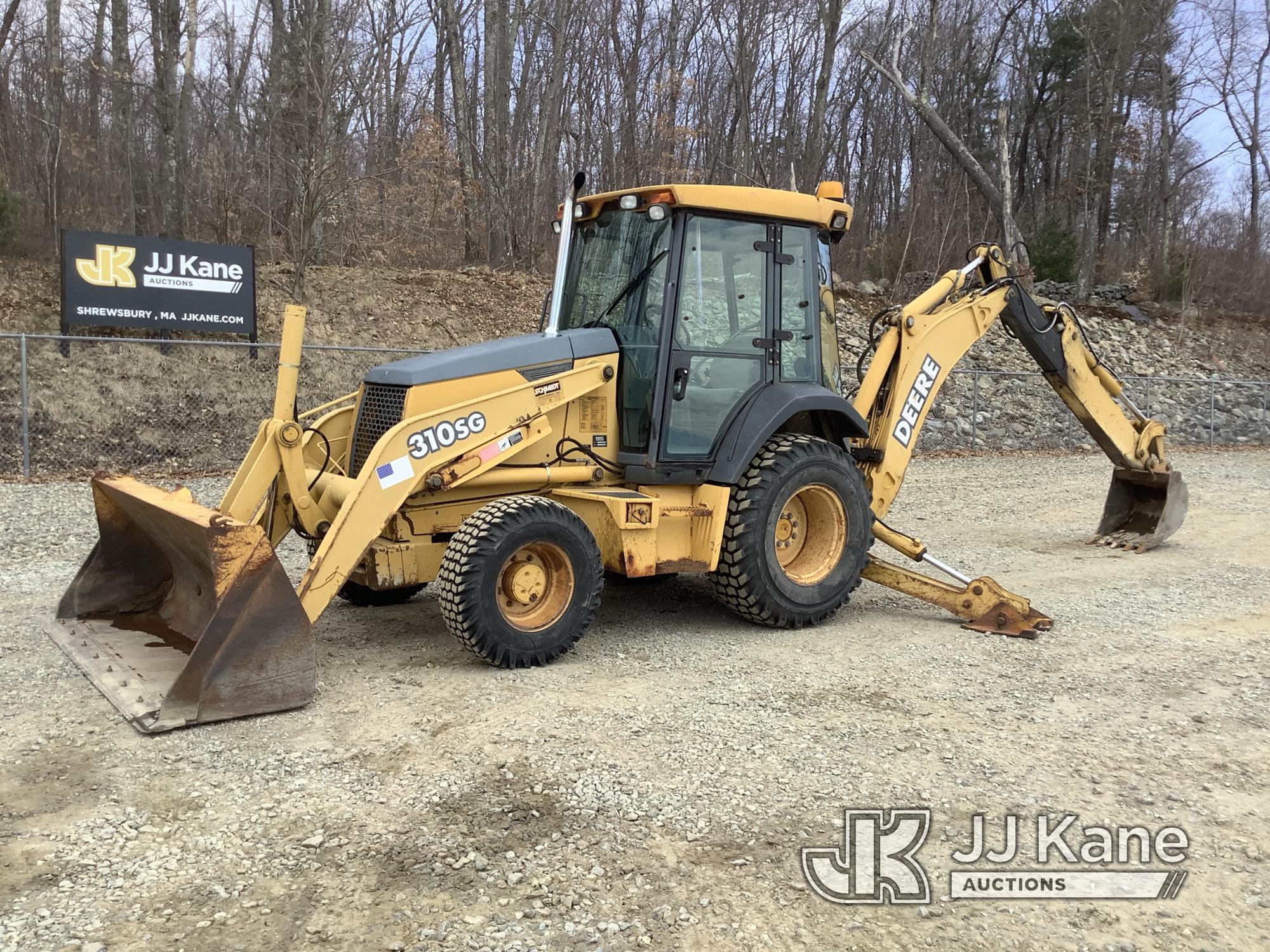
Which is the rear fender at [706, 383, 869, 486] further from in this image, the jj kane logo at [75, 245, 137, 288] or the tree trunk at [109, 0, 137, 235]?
the tree trunk at [109, 0, 137, 235]

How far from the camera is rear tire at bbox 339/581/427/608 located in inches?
265

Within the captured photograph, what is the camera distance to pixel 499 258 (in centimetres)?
2042

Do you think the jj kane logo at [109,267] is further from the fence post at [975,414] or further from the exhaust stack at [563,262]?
the fence post at [975,414]

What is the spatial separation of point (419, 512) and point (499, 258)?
15.5m

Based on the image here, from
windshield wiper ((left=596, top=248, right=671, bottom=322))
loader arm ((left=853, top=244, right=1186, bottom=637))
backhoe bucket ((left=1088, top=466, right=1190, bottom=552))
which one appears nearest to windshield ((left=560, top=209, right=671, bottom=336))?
windshield wiper ((left=596, top=248, right=671, bottom=322))

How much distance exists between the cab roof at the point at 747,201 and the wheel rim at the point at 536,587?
7.04 feet

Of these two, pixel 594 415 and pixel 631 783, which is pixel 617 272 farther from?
pixel 631 783

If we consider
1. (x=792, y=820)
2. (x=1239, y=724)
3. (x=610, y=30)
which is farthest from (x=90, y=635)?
(x=610, y=30)

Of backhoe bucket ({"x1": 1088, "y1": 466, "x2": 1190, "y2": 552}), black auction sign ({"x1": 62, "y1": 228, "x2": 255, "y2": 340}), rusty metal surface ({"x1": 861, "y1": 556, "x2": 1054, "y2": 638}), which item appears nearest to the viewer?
rusty metal surface ({"x1": 861, "y1": 556, "x2": 1054, "y2": 638})

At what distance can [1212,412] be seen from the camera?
850 inches

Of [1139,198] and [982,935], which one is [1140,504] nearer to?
[982,935]

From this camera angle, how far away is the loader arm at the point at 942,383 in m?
6.70

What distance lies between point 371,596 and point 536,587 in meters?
1.81

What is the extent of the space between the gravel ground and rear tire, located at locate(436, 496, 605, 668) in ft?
0.68
